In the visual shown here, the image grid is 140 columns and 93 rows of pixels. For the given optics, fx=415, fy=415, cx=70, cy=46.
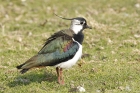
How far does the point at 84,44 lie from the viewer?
12258mm

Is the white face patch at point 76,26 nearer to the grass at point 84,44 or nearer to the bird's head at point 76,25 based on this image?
the bird's head at point 76,25

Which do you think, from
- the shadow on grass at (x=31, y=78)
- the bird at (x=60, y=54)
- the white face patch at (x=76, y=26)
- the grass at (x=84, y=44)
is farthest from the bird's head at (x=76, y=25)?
the shadow on grass at (x=31, y=78)

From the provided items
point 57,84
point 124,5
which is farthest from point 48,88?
point 124,5

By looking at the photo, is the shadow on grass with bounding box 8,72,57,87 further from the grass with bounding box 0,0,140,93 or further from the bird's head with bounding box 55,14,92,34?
the bird's head with bounding box 55,14,92,34

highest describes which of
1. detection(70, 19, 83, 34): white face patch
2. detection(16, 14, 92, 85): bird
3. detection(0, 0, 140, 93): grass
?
detection(70, 19, 83, 34): white face patch

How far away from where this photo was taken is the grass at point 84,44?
898 cm

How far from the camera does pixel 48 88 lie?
8.83 meters

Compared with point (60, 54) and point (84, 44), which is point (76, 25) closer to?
point (60, 54)

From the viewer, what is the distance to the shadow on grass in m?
9.15

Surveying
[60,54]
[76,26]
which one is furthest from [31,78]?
[76,26]

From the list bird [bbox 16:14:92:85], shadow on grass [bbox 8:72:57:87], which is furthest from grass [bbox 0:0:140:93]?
bird [bbox 16:14:92:85]

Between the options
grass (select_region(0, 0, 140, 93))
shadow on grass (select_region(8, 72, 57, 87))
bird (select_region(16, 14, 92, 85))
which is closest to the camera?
bird (select_region(16, 14, 92, 85))

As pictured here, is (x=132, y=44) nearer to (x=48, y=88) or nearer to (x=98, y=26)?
(x=98, y=26)

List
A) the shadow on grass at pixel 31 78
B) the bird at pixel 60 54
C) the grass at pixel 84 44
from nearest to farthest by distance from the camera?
1. the bird at pixel 60 54
2. the grass at pixel 84 44
3. the shadow on grass at pixel 31 78
